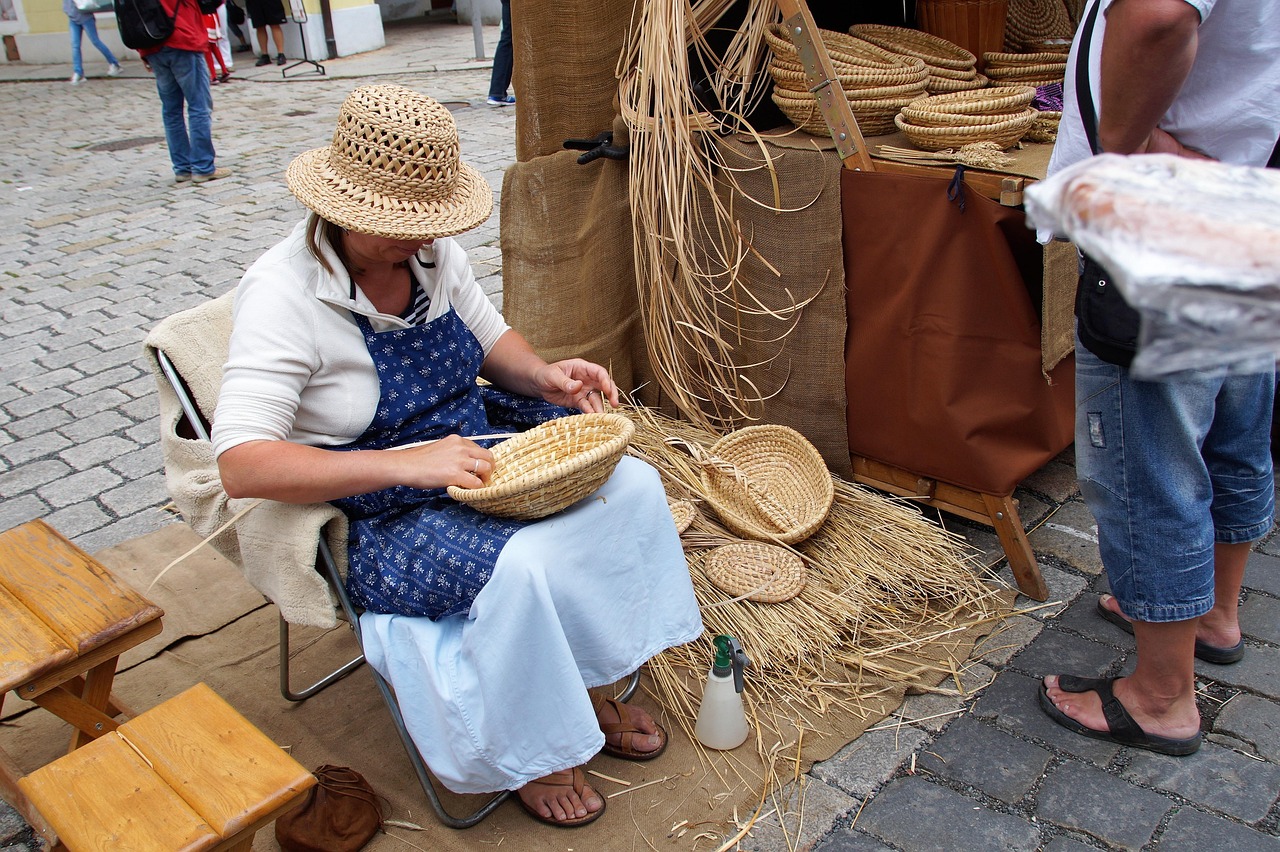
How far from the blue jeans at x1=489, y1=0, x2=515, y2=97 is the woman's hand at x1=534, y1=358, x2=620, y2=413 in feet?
20.9

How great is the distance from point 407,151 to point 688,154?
3.91 ft

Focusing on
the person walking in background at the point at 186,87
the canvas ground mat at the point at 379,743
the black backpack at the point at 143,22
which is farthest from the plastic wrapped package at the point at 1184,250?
the person walking in background at the point at 186,87

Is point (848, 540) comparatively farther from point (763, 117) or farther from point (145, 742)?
point (145, 742)

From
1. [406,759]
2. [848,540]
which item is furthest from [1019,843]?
[406,759]

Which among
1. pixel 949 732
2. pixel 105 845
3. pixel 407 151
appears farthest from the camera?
pixel 949 732

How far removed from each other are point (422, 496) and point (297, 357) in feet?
1.22

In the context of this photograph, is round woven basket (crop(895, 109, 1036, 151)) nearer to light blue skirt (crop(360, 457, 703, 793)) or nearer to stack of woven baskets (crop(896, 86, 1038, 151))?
stack of woven baskets (crop(896, 86, 1038, 151))

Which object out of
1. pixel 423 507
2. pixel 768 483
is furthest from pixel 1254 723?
pixel 423 507

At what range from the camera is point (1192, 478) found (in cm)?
190

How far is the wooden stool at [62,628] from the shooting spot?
1844 mm

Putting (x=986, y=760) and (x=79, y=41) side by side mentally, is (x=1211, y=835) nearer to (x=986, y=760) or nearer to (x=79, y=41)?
(x=986, y=760)

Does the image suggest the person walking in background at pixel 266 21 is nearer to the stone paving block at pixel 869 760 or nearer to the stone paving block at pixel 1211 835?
the stone paving block at pixel 869 760

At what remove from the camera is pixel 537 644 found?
5.88 feet

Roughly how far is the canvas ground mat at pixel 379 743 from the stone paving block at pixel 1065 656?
0.15 meters
